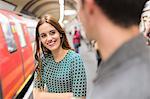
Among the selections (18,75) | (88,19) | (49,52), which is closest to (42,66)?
(49,52)

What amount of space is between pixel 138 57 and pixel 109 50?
0.10 metres

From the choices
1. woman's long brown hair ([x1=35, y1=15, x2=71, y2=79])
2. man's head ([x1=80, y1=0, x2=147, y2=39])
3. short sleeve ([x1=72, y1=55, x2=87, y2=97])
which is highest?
man's head ([x1=80, y1=0, x2=147, y2=39])

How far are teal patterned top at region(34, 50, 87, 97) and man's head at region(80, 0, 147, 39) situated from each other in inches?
65.9

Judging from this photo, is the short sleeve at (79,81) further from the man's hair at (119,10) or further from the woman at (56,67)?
the man's hair at (119,10)

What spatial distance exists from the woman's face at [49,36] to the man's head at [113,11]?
1829mm

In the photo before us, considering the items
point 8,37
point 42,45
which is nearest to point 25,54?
point 8,37

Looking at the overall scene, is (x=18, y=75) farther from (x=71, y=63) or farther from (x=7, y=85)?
(x=71, y=63)

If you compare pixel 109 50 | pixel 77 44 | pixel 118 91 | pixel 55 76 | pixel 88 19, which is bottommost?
pixel 77 44

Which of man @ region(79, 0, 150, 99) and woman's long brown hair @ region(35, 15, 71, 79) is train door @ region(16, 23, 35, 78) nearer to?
woman's long brown hair @ region(35, 15, 71, 79)

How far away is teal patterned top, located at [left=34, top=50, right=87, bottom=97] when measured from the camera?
2.84m

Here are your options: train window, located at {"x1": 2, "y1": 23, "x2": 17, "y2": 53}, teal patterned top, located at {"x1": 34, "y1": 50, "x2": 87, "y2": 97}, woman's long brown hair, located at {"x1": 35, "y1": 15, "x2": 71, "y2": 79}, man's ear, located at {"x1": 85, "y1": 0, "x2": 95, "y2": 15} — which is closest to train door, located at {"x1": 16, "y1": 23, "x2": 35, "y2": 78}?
train window, located at {"x1": 2, "y1": 23, "x2": 17, "y2": 53}

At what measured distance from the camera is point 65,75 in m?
2.89

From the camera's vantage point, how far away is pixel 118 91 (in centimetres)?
106

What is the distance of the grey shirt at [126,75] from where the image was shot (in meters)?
1.07
